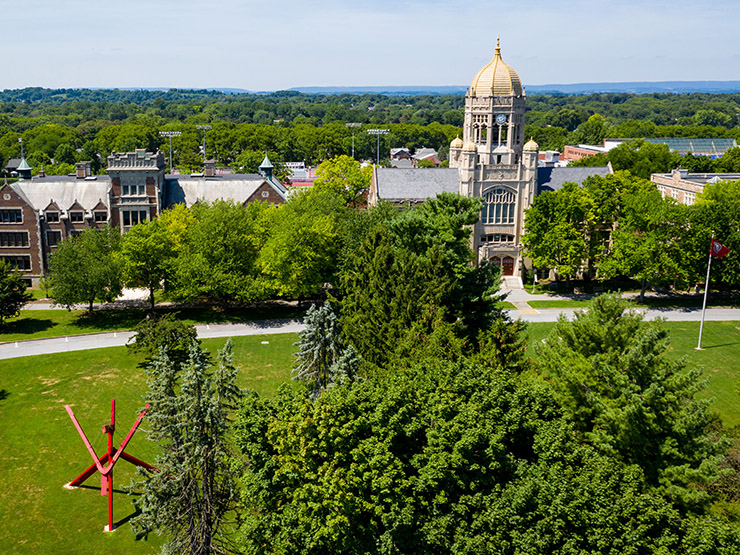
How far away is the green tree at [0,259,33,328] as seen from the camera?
58.4 meters

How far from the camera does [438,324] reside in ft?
123

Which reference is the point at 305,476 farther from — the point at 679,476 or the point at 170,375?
the point at 679,476

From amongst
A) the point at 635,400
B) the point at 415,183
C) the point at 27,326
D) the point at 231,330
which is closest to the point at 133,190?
the point at 27,326

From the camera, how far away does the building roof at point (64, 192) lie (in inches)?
3076

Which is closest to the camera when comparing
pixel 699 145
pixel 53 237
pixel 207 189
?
pixel 53 237

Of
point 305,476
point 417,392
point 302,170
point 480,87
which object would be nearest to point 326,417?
point 305,476

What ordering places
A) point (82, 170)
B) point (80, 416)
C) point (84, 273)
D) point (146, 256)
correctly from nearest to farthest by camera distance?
point (80, 416)
point (84, 273)
point (146, 256)
point (82, 170)

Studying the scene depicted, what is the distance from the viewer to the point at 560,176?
8506 cm

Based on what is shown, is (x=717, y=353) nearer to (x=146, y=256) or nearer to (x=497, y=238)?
(x=497, y=238)

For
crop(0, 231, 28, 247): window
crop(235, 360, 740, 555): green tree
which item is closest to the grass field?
crop(235, 360, 740, 555): green tree

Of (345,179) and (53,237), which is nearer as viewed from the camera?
(53,237)

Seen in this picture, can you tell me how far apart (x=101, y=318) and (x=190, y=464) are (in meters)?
42.4

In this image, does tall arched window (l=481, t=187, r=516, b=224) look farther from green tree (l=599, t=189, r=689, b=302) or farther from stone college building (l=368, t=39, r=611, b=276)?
green tree (l=599, t=189, r=689, b=302)

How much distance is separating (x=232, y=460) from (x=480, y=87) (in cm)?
6384
